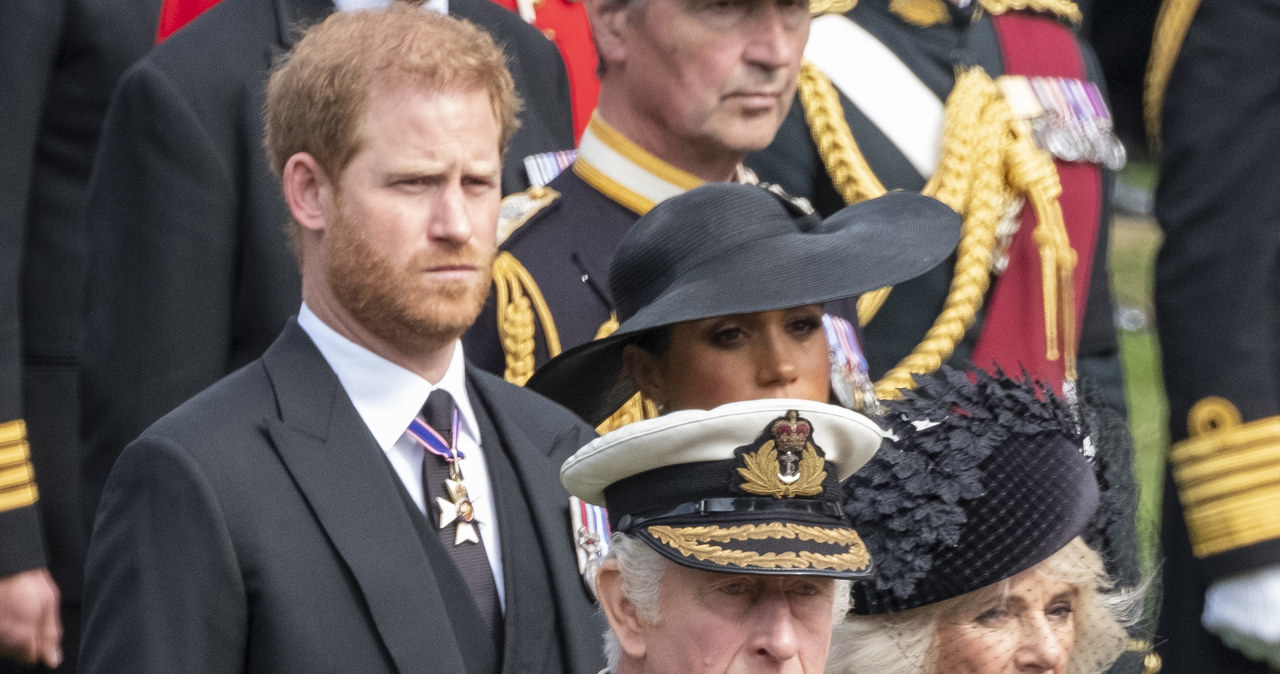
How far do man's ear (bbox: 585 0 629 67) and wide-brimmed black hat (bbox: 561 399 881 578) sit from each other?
4.64 feet

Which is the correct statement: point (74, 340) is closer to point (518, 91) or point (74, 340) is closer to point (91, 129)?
point (91, 129)

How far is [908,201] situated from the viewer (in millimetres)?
3998

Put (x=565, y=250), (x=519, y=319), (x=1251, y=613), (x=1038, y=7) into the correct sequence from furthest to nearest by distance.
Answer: (x=1038, y=7)
(x=1251, y=613)
(x=565, y=250)
(x=519, y=319)

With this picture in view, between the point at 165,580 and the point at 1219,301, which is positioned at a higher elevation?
the point at 1219,301

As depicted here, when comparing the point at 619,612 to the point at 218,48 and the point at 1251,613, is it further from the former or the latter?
the point at 1251,613

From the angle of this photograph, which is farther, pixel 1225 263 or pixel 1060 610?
pixel 1225 263

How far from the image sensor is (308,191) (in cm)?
359

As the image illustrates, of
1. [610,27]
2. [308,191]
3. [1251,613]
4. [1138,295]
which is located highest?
[610,27]

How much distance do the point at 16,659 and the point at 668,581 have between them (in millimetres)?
1673


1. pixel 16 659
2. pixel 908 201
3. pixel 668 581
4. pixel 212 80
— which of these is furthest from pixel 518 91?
pixel 668 581

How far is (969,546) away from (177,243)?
1552mm

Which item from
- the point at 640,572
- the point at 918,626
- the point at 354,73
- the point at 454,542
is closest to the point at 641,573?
the point at 640,572

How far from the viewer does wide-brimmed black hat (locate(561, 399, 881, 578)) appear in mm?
3070

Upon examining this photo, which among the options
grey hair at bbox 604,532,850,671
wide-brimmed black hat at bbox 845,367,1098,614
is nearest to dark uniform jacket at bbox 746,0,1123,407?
wide-brimmed black hat at bbox 845,367,1098,614
